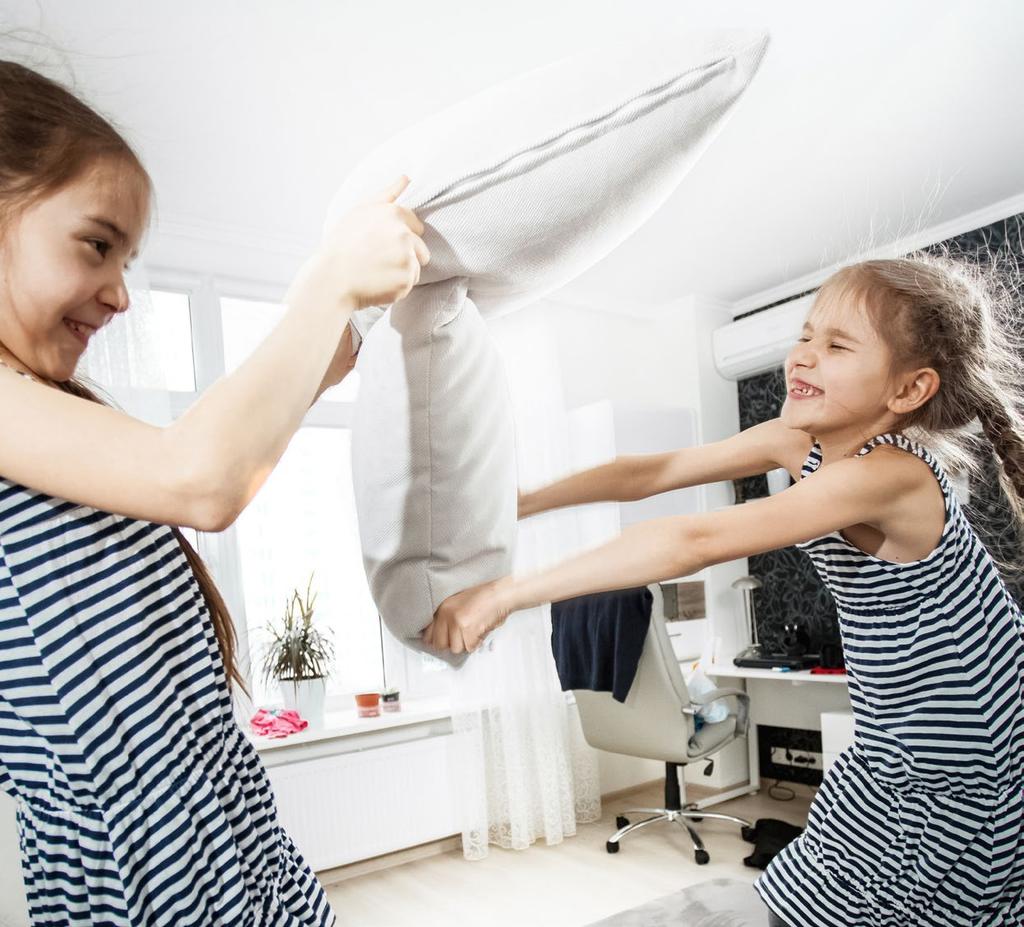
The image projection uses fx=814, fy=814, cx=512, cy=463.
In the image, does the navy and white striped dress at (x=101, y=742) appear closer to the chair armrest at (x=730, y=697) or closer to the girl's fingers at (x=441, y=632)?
the girl's fingers at (x=441, y=632)

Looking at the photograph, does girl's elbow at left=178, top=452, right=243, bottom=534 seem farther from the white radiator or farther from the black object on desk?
the black object on desk

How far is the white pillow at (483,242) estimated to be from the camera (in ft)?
2.26

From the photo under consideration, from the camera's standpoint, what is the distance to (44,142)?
24.6 inches

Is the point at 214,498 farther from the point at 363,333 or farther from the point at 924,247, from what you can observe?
the point at 924,247

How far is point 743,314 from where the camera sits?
5098 mm

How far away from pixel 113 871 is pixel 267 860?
0.12 m

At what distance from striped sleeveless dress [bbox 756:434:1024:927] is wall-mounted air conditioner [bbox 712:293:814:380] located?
329 cm

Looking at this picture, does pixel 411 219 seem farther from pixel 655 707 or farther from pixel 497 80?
pixel 655 707

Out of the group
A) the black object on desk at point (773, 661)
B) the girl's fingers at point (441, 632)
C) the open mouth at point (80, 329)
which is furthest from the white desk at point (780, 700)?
the open mouth at point (80, 329)

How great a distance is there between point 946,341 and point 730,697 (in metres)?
3.09

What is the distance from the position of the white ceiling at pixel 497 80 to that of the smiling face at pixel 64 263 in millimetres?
1344

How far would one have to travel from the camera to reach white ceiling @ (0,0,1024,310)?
2279 millimetres

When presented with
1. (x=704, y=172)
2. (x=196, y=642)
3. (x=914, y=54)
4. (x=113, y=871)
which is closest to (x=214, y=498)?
(x=196, y=642)

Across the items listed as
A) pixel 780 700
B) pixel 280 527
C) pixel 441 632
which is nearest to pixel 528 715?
pixel 280 527
